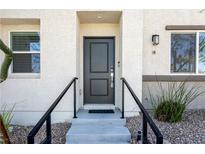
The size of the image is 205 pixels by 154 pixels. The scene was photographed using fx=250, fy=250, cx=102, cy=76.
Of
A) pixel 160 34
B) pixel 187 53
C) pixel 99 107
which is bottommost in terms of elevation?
pixel 99 107

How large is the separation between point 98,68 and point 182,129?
3.03 m

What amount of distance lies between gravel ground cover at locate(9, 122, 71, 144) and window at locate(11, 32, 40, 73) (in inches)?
65.3

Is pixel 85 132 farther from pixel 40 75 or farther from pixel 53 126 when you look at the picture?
pixel 40 75

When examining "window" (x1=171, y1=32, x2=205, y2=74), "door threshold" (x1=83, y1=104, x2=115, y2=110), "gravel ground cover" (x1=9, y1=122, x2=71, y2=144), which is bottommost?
"gravel ground cover" (x1=9, y1=122, x2=71, y2=144)

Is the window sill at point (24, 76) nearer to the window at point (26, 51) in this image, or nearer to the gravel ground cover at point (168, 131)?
the window at point (26, 51)

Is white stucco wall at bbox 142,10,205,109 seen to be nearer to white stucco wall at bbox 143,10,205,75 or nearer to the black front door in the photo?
white stucco wall at bbox 143,10,205,75

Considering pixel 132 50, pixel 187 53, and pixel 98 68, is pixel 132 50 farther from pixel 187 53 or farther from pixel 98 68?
pixel 187 53

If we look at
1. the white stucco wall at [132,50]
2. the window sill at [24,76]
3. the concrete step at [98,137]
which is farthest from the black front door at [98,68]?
the concrete step at [98,137]

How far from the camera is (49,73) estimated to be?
646 centimetres

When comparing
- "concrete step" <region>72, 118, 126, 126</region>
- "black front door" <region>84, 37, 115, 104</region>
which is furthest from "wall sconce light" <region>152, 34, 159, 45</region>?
"concrete step" <region>72, 118, 126, 126</region>

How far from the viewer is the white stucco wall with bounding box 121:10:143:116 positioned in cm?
643

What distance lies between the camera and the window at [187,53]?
711cm

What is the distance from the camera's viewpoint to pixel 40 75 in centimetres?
654

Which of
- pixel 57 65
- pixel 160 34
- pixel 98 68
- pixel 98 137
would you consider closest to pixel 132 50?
pixel 160 34
